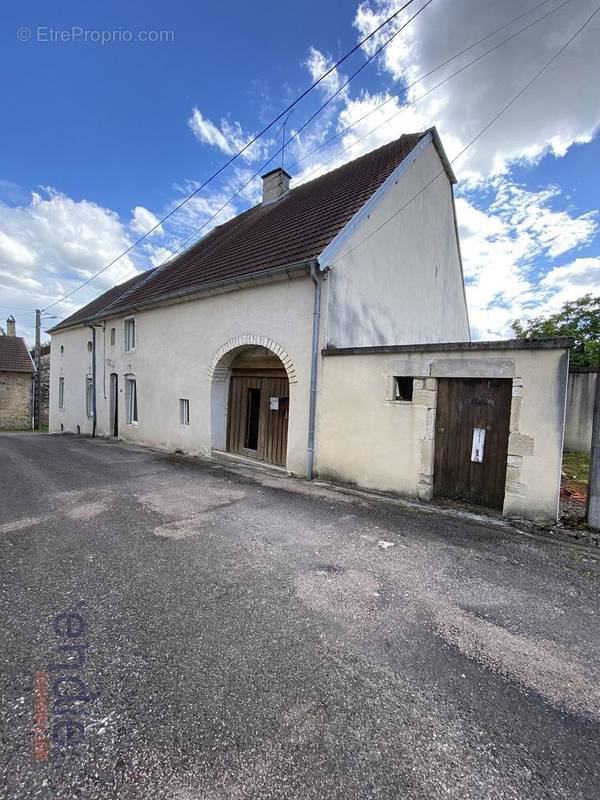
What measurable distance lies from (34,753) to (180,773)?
0.69 metres

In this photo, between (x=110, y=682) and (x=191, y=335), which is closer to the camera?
(x=110, y=682)

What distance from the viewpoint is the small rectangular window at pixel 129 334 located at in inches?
506

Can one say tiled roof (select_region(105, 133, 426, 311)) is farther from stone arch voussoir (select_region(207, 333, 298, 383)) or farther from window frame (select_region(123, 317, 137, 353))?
stone arch voussoir (select_region(207, 333, 298, 383))

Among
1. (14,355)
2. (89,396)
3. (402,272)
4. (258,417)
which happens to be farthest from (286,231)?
(14,355)

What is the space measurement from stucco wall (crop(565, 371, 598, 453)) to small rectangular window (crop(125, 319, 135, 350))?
14296 millimetres

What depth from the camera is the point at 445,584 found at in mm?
3273

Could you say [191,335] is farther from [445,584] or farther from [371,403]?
[445,584]

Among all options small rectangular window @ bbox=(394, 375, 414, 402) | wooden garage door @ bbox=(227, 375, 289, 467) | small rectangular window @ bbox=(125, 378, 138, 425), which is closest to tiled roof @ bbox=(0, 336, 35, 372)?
small rectangular window @ bbox=(125, 378, 138, 425)

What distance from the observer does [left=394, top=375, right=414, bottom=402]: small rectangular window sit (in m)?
6.03

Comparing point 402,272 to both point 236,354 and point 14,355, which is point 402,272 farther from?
point 14,355

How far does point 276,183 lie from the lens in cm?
1329

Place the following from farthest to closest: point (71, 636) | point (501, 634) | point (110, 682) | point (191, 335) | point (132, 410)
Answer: point (132, 410)
point (191, 335)
point (501, 634)
point (71, 636)
point (110, 682)

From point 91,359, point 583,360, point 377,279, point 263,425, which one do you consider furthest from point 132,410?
point 583,360

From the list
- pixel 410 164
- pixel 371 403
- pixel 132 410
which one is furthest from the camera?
pixel 132 410
